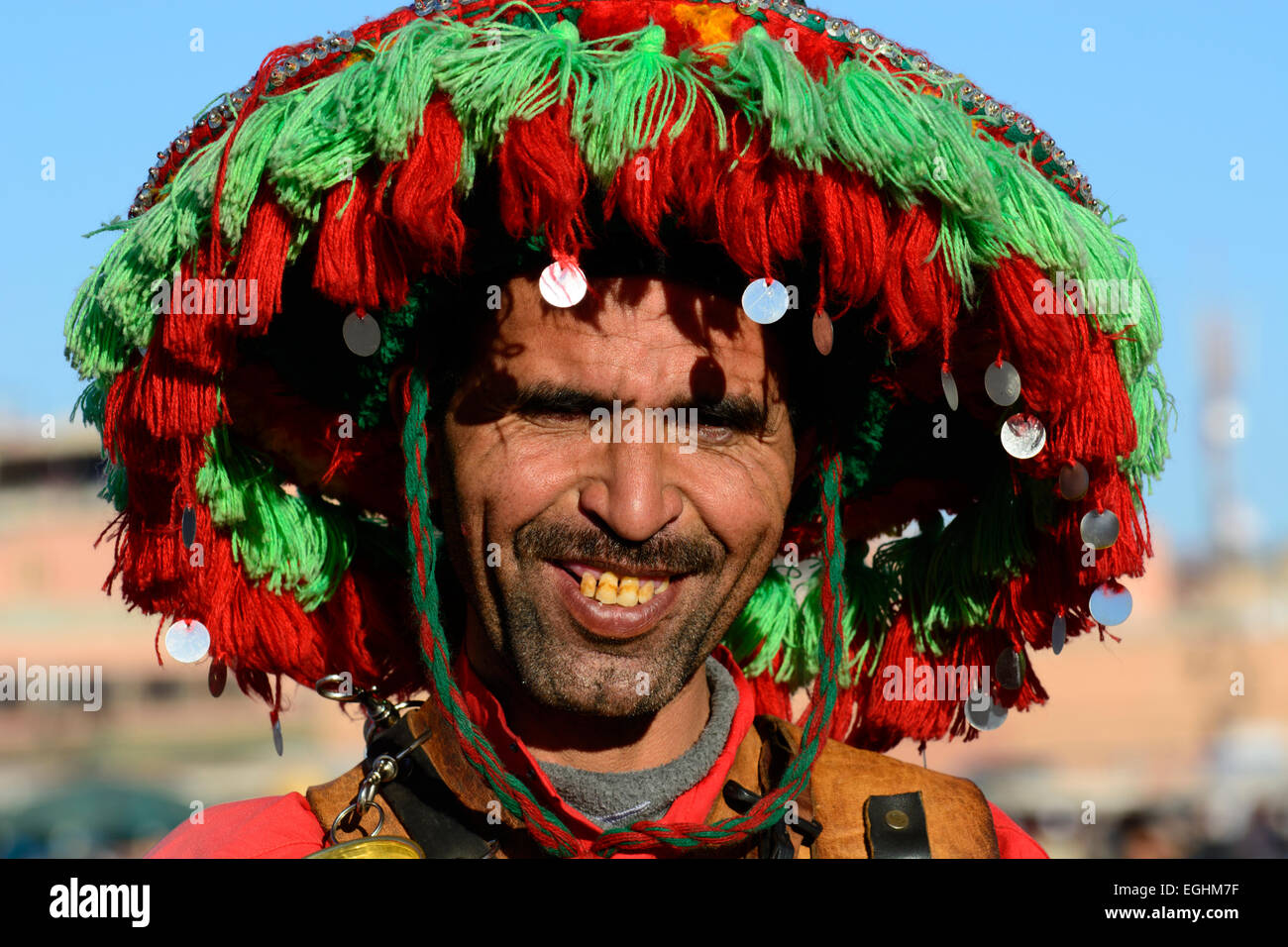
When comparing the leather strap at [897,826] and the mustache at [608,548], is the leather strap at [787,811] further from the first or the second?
the mustache at [608,548]

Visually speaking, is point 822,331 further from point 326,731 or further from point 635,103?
point 326,731

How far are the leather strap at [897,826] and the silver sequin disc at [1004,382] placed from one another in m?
0.68

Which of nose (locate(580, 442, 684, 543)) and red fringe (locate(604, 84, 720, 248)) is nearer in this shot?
red fringe (locate(604, 84, 720, 248))

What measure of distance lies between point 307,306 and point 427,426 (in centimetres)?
27

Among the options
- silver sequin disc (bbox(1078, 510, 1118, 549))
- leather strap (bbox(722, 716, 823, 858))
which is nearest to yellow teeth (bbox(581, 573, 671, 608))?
leather strap (bbox(722, 716, 823, 858))

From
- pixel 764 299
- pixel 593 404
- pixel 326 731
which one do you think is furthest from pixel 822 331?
pixel 326 731

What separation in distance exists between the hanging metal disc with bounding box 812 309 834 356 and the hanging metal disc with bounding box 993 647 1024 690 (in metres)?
0.83

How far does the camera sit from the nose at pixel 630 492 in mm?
2070

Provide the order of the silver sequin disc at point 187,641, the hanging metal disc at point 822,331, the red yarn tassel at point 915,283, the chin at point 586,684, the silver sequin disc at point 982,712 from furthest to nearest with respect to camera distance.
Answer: the silver sequin disc at point 982,712 < the silver sequin disc at point 187,641 < the chin at point 586,684 < the hanging metal disc at point 822,331 < the red yarn tassel at point 915,283

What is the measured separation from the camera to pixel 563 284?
195 cm

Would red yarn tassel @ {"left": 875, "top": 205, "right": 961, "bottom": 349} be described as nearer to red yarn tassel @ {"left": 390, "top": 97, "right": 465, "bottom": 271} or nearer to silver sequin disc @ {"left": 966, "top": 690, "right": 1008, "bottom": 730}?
red yarn tassel @ {"left": 390, "top": 97, "right": 465, "bottom": 271}

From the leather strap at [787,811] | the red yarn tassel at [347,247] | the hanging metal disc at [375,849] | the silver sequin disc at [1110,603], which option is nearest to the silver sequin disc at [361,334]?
the red yarn tassel at [347,247]

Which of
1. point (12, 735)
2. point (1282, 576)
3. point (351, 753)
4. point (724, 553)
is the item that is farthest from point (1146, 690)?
point (724, 553)

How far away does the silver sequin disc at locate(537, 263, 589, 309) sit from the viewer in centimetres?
194
